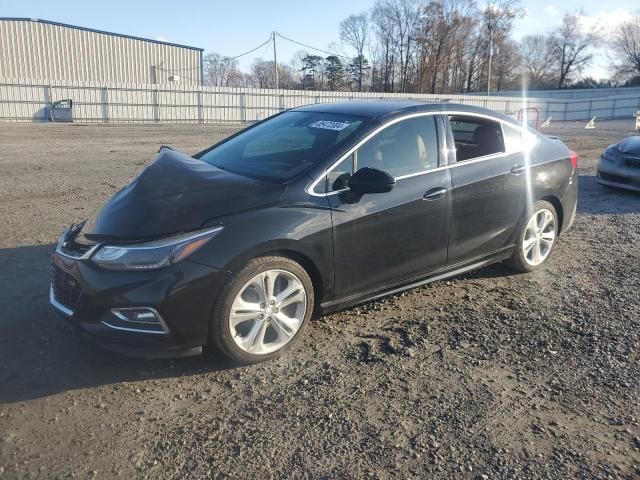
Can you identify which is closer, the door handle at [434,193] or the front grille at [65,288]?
the front grille at [65,288]

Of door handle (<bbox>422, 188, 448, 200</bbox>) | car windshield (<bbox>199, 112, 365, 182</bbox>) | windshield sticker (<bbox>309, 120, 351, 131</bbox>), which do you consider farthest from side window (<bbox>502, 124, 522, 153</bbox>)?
windshield sticker (<bbox>309, 120, 351, 131</bbox>)

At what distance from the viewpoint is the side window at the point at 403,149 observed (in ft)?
12.9

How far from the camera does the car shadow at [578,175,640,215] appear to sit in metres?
8.01

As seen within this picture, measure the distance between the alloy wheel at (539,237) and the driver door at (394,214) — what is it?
126 centimetres

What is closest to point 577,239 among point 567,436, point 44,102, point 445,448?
point 567,436

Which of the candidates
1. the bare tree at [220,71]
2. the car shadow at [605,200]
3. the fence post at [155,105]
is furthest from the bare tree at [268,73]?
the car shadow at [605,200]

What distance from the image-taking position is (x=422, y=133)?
4.25 meters

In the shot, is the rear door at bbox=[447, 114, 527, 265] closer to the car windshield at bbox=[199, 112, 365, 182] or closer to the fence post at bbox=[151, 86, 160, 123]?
the car windshield at bbox=[199, 112, 365, 182]

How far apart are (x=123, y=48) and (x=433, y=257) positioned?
4465cm

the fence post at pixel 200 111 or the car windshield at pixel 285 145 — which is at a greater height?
the fence post at pixel 200 111

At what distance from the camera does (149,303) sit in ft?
9.90

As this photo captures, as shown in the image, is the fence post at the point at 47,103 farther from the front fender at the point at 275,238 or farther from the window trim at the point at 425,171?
the front fender at the point at 275,238

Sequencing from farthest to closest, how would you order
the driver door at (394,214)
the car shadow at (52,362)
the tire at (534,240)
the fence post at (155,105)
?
1. the fence post at (155,105)
2. the tire at (534,240)
3. the driver door at (394,214)
4. the car shadow at (52,362)

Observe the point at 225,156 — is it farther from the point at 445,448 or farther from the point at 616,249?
the point at 616,249
